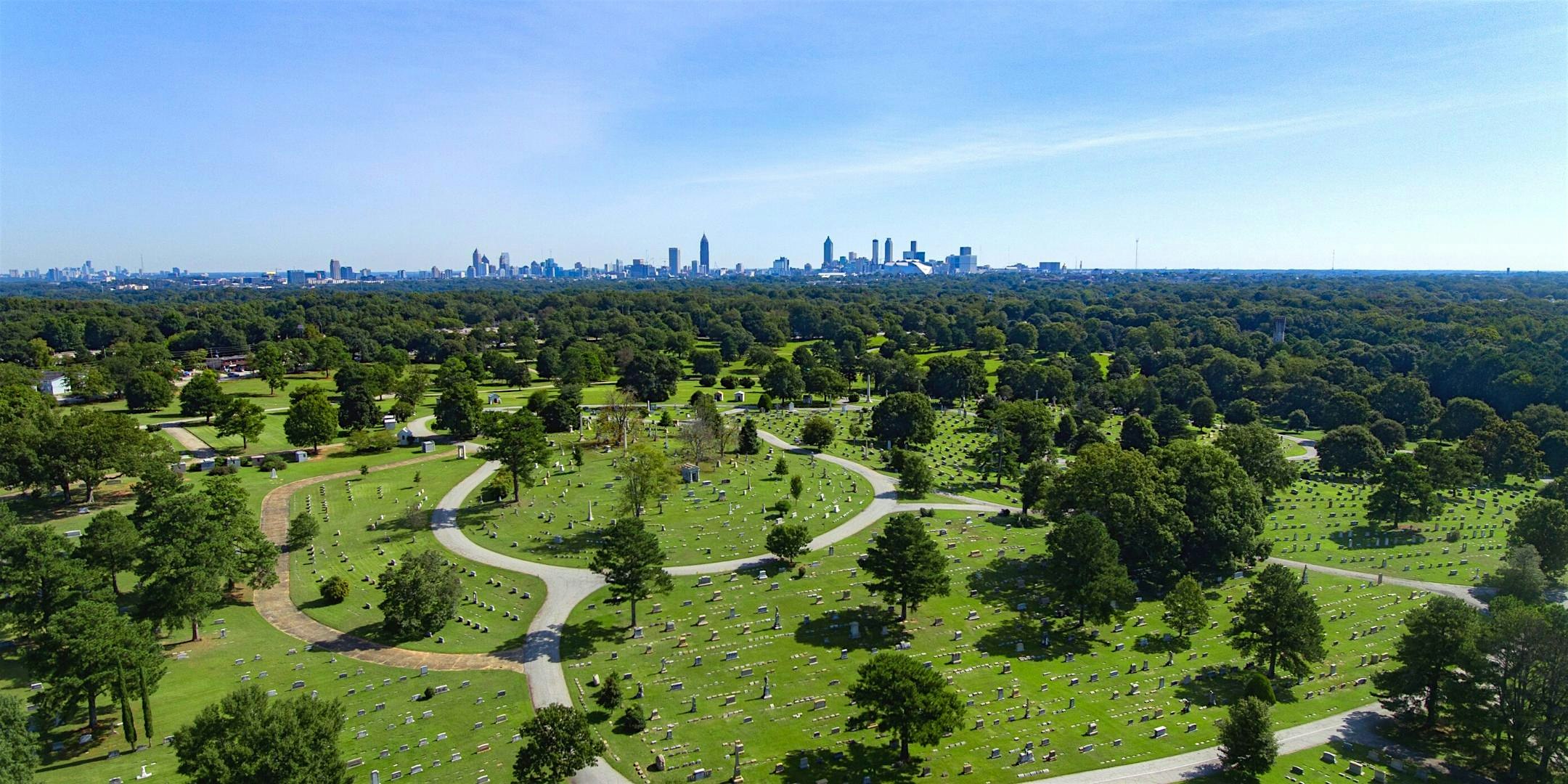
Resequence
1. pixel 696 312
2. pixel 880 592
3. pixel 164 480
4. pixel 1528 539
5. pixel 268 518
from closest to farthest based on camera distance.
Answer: pixel 880 592 → pixel 1528 539 → pixel 164 480 → pixel 268 518 → pixel 696 312

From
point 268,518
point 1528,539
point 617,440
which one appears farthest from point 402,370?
point 1528,539

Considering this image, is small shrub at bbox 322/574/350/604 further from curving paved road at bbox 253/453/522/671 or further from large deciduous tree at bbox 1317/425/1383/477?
large deciduous tree at bbox 1317/425/1383/477

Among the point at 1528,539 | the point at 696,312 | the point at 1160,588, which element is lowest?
the point at 1160,588

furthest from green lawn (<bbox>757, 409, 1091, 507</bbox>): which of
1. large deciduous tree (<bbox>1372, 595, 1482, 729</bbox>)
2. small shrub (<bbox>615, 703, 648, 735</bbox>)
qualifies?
small shrub (<bbox>615, 703, 648, 735</bbox>)

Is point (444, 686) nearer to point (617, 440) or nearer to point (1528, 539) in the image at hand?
point (617, 440)

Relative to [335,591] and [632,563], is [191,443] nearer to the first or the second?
[335,591]

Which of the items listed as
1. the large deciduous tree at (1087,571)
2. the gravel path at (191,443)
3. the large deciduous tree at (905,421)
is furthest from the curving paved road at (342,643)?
the large deciduous tree at (905,421)

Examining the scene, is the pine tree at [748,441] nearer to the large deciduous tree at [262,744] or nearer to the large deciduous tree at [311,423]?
the large deciduous tree at [311,423]

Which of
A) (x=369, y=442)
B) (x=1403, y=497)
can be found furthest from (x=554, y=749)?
(x=1403, y=497)
